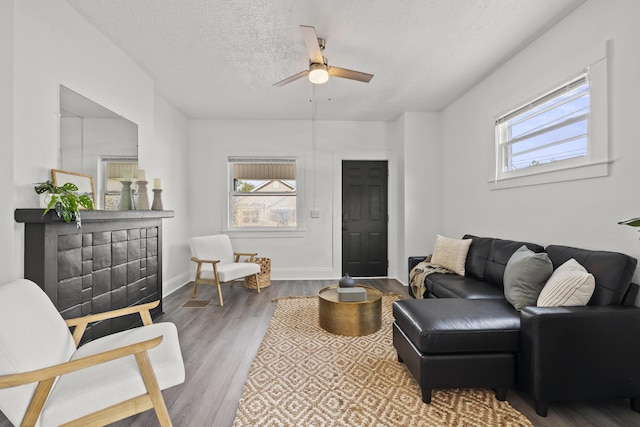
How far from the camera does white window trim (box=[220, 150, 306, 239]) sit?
16.4 feet

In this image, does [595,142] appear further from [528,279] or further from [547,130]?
[528,279]

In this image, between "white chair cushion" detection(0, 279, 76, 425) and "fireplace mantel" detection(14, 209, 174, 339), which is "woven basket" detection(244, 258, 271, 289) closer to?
"fireplace mantel" detection(14, 209, 174, 339)

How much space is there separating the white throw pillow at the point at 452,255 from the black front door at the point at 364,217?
1.64 metres

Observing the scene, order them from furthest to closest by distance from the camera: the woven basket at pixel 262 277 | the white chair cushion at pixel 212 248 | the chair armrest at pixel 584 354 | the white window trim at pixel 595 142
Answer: the woven basket at pixel 262 277 → the white chair cushion at pixel 212 248 → the white window trim at pixel 595 142 → the chair armrest at pixel 584 354

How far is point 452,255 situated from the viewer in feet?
11.1

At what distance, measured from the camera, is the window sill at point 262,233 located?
5012 millimetres

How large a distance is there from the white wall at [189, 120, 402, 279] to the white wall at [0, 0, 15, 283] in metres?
3.22

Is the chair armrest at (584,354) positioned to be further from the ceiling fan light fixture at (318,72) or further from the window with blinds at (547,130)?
the ceiling fan light fixture at (318,72)

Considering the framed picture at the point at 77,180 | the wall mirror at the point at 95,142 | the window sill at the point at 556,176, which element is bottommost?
the framed picture at the point at 77,180

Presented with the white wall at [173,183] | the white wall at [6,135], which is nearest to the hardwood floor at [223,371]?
the white wall at [173,183]

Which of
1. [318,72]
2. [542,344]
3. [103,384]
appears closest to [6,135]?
[103,384]

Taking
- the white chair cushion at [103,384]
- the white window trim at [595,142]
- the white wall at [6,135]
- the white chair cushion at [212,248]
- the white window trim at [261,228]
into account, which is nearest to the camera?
A: the white chair cushion at [103,384]

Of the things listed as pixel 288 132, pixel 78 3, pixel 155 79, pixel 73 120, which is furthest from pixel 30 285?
pixel 288 132

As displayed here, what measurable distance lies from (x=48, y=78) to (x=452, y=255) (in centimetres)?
397
